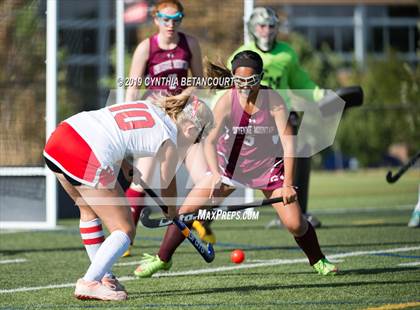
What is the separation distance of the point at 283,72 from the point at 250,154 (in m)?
2.76

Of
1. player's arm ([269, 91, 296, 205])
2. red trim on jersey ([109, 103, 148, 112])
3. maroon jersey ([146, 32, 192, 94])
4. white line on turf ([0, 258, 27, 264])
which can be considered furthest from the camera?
maroon jersey ([146, 32, 192, 94])

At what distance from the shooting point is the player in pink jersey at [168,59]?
809 centimetres

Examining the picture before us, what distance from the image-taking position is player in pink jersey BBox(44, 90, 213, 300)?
5.22 metres

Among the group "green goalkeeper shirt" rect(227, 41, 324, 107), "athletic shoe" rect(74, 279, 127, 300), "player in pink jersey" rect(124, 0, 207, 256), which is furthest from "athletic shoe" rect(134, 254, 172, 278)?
"green goalkeeper shirt" rect(227, 41, 324, 107)

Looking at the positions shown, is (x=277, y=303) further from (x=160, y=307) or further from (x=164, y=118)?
(x=164, y=118)

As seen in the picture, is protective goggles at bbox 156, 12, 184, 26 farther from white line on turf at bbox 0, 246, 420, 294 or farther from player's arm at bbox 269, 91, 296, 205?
white line on turf at bbox 0, 246, 420, 294

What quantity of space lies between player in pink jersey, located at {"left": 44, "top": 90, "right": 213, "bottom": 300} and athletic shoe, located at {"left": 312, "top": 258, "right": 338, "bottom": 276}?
138cm

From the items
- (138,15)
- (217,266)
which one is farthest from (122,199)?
(138,15)

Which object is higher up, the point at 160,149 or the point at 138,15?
the point at 160,149

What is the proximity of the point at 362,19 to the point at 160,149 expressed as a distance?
1711 inches

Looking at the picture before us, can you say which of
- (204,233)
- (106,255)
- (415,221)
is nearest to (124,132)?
(106,255)

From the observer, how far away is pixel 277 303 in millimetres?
5176

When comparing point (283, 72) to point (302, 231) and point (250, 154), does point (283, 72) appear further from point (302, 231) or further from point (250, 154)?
point (302, 231)

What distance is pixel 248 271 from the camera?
6.69 m
